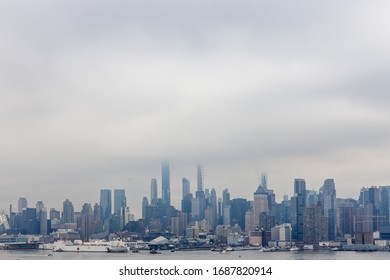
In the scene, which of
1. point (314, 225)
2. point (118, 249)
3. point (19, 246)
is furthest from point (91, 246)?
point (314, 225)

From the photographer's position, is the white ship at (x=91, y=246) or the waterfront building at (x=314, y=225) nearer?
the white ship at (x=91, y=246)

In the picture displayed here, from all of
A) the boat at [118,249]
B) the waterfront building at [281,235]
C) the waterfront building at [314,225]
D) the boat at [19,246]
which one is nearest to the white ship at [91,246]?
the boat at [118,249]

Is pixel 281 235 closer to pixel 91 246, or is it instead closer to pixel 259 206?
pixel 259 206

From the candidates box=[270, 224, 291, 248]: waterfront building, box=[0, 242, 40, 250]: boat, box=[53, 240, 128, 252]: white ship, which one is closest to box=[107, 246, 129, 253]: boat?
box=[53, 240, 128, 252]: white ship

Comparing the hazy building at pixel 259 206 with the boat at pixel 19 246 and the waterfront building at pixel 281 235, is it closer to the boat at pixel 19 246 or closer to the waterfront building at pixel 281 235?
the waterfront building at pixel 281 235

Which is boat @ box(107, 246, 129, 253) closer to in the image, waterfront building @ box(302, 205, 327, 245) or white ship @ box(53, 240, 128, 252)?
white ship @ box(53, 240, 128, 252)

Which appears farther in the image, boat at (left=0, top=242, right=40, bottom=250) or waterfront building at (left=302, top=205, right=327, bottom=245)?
waterfront building at (left=302, top=205, right=327, bottom=245)

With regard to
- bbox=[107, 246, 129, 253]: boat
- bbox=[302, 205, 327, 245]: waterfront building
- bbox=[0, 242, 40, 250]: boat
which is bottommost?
bbox=[107, 246, 129, 253]: boat

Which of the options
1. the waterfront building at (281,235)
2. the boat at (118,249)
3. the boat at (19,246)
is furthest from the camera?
the waterfront building at (281,235)
